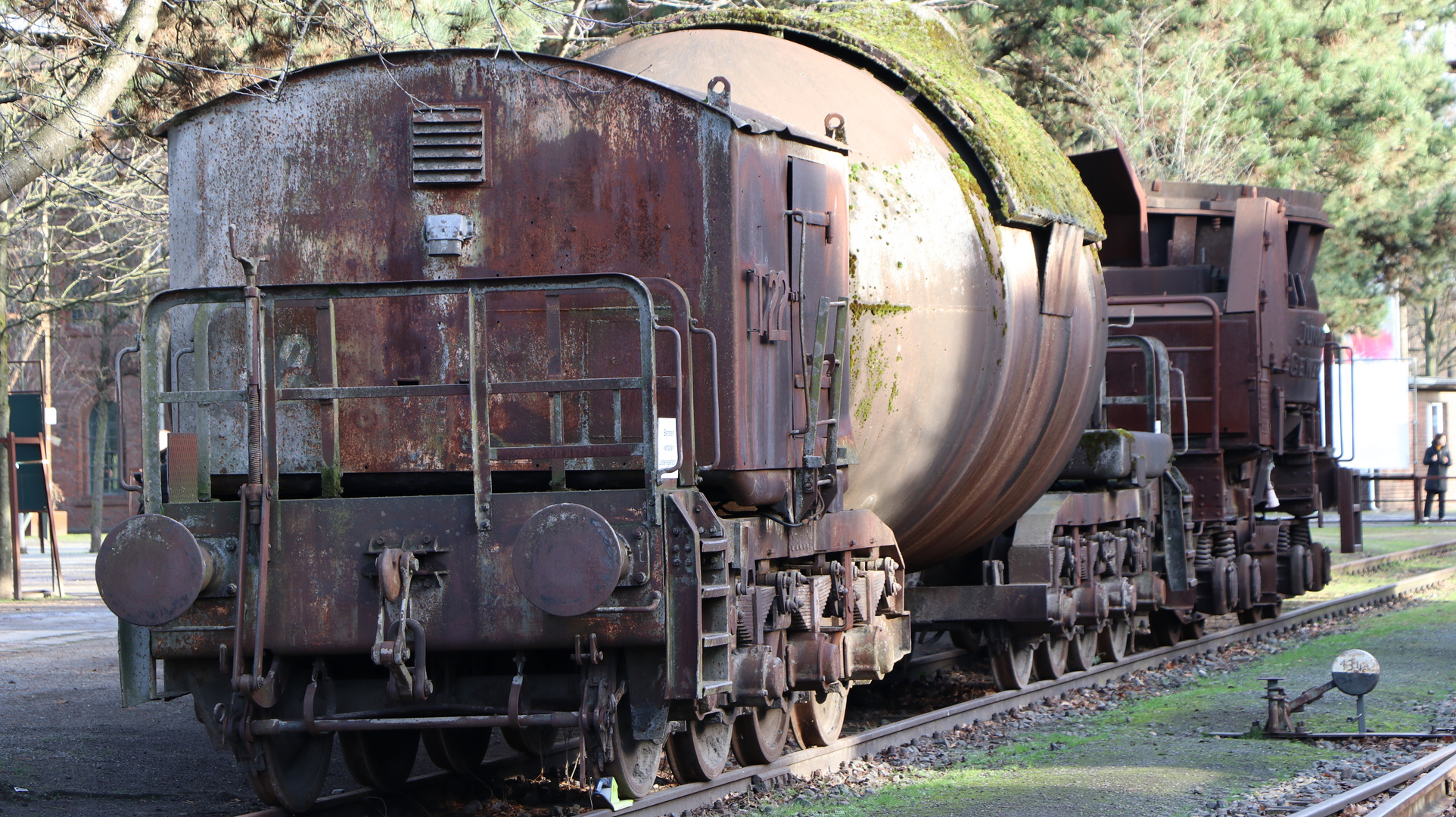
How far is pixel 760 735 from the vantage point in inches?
312

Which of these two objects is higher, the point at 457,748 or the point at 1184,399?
the point at 1184,399

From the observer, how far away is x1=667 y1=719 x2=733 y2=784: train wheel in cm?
728

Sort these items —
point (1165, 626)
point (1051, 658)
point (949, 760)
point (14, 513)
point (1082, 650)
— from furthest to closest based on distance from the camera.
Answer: point (14, 513) → point (1165, 626) → point (1082, 650) → point (1051, 658) → point (949, 760)

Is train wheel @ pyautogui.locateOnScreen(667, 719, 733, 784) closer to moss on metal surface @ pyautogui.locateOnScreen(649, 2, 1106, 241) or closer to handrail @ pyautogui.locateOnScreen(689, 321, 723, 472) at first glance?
handrail @ pyautogui.locateOnScreen(689, 321, 723, 472)

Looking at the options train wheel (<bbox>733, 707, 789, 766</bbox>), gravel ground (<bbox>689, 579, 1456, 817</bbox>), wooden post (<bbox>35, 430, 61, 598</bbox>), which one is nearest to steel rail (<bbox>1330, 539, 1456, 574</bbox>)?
gravel ground (<bbox>689, 579, 1456, 817</bbox>)

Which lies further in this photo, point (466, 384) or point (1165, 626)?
point (1165, 626)

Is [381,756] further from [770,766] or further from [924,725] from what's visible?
[924,725]

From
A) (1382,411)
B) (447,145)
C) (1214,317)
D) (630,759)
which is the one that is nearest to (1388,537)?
(1382,411)

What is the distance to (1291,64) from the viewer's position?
80.2 ft

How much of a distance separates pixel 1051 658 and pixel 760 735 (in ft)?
13.1

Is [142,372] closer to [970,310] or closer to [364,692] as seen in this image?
[364,692]

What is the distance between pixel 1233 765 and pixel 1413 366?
24448 mm

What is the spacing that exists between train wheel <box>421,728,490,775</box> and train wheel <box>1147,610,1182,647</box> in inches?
290

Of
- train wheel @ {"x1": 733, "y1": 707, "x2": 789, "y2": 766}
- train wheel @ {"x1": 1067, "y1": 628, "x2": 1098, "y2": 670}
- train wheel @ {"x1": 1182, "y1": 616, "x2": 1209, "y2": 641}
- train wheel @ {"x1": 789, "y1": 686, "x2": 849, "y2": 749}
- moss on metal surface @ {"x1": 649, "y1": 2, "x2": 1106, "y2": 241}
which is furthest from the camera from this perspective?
train wheel @ {"x1": 1182, "y1": 616, "x2": 1209, "y2": 641}
